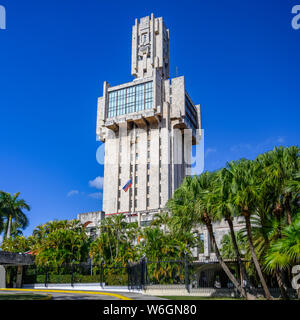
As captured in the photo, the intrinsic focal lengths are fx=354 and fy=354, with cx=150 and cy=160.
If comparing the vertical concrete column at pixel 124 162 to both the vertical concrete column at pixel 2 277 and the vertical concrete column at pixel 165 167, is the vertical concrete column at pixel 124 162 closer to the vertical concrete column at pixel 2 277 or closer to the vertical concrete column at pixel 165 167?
the vertical concrete column at pixel 165 167

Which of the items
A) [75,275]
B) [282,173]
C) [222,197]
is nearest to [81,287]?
[75,275]

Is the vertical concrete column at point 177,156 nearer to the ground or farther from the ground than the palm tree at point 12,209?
farther from the ground

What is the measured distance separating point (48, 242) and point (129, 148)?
45083 millimetres

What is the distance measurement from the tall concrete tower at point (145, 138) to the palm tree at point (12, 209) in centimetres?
2494

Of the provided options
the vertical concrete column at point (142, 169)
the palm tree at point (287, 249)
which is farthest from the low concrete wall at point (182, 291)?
the vertical concrete column at point (142, 169)

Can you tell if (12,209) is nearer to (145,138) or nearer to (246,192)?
(145,138)

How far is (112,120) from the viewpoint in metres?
82.6

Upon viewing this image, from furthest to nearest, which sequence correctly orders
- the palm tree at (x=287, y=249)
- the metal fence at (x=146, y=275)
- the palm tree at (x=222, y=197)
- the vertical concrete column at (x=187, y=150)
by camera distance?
the vertical concrete column at (x=187, y=150), the metal fence at (x=146, y=275), the palm tree at (x=222, y=197), the palm tree at (x=287, y=249)

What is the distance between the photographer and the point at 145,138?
8256 centimetres

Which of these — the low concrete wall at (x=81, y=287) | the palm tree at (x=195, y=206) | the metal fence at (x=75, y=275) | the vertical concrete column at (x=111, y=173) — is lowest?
the low concrete wall at (x=81, y=287)

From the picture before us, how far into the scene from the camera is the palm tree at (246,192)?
67.1ft

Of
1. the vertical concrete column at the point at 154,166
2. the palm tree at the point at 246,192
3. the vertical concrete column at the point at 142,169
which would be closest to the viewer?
the palm tree at the point at 246,192

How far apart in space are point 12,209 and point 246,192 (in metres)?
45.1
